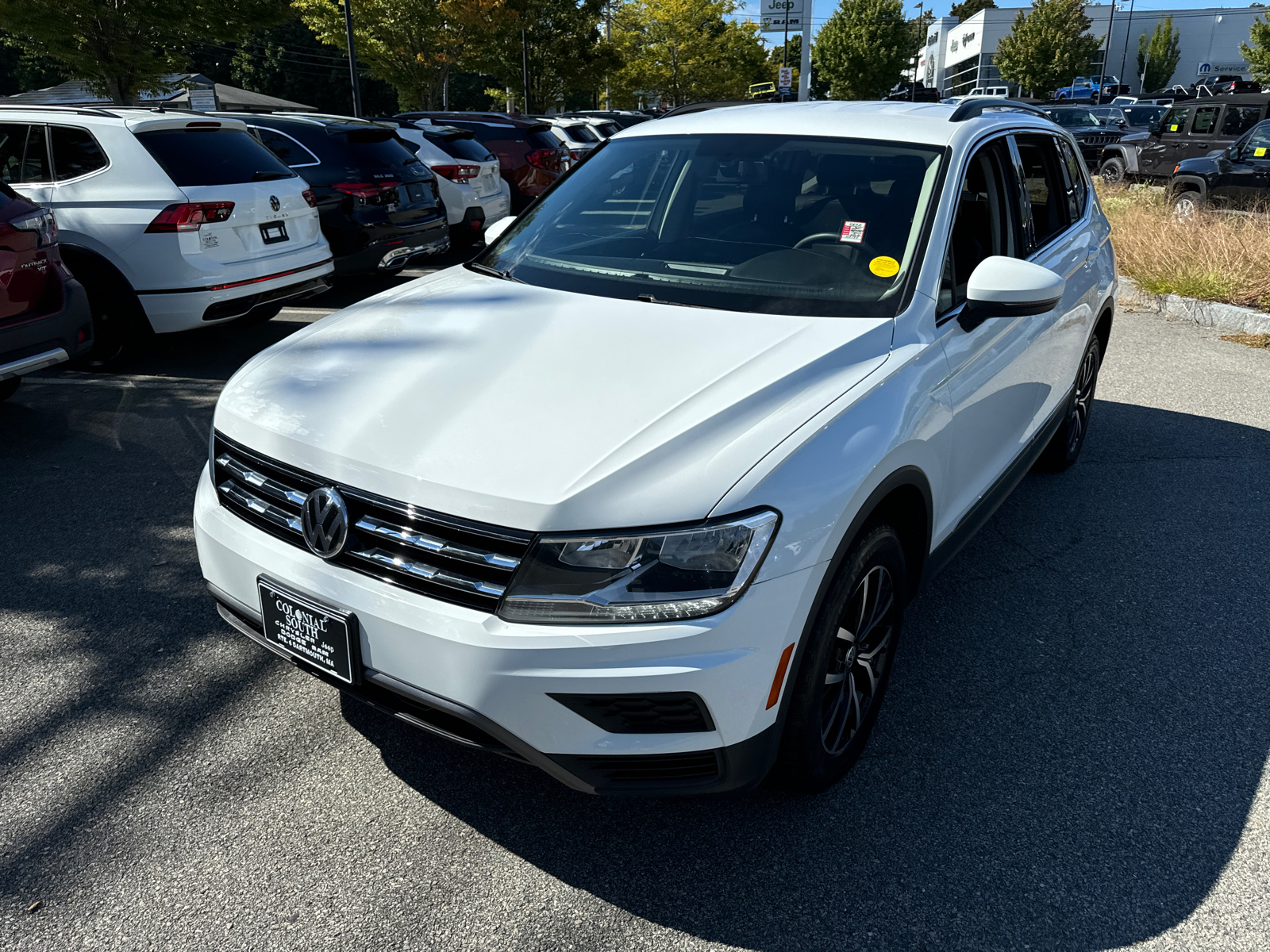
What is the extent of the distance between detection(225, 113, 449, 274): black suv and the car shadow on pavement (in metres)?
6.43

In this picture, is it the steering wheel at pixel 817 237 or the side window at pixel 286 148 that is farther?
the side window at pixel 286 148

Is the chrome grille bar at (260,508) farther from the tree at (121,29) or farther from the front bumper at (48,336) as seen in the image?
the tree at (121,29)

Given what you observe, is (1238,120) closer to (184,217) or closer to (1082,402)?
(1082,402)

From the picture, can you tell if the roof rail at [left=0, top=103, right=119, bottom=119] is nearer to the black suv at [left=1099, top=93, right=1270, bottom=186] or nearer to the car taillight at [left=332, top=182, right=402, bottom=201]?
the car taillight at [left=332, top=182, right=402, bottom=201]

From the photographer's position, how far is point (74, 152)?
6613 mm

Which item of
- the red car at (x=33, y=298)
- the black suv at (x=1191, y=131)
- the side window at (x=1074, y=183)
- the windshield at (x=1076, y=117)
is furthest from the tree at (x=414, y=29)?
the side window at (x=1074, y=183)

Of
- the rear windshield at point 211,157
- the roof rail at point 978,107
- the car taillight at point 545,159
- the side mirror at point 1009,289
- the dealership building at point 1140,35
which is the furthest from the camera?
the dealership building at point 1140,35

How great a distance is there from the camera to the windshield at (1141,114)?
94.8 feet

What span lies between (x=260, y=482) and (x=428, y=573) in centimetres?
65

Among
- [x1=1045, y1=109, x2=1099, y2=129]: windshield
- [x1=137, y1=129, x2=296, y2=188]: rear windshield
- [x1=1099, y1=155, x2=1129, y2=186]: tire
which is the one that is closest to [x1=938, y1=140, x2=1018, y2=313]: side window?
[x1=137, y1=129, x2=296, y2=188]: rear windshield

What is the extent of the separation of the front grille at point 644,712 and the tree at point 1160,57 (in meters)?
94.4

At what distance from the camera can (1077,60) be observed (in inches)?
2589

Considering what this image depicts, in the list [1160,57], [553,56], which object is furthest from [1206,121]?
[1160,57]

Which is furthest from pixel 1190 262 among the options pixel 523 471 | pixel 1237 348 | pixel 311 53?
pixel 311 53
